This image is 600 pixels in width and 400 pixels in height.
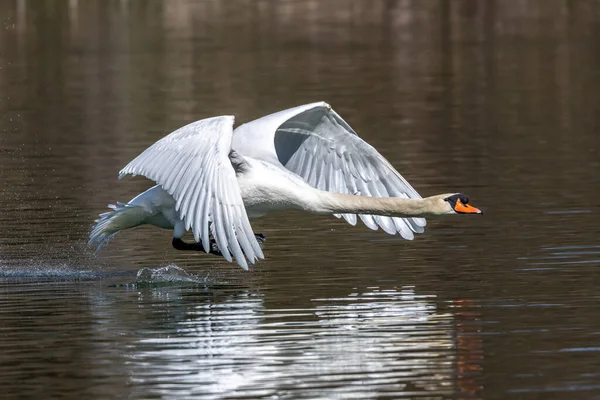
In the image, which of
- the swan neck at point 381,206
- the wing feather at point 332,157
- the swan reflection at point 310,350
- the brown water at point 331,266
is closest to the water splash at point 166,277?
the brown water at point 331,266

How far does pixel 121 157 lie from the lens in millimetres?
25359

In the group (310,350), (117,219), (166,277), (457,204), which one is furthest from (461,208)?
(117,219)

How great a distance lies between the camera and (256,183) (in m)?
14.4

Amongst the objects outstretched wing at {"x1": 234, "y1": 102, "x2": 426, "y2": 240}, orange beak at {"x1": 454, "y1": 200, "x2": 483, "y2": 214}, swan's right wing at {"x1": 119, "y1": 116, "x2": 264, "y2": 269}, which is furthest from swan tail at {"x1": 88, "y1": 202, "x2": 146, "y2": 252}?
orange beak at {"x1": 454, "y1": 200, "x2": 483, "y2": 214}

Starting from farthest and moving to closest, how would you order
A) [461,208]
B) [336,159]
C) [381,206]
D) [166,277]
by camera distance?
[336,159], [166,277], [381,206], [461,208]

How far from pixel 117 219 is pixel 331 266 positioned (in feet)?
7.54

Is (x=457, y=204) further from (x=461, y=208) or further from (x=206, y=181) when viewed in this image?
(x=206, y=181)

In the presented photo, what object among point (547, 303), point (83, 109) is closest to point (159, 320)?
point (547, 303)

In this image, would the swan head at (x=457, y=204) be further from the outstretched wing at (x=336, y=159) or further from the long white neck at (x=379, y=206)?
the outstretched wing at (x=336, y=159)

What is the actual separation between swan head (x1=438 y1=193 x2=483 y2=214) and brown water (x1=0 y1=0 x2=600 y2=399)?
33.4 inches

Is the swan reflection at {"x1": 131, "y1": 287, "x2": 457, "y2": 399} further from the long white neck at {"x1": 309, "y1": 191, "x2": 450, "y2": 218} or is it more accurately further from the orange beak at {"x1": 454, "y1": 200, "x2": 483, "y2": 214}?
the orange beak at {"x1": 454, "y1": 200, "x2": 483, "y2": 214}

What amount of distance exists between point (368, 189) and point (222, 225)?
3.74 metres

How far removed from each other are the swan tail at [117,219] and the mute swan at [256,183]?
0.01 metres

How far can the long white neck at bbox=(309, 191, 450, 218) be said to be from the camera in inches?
523
